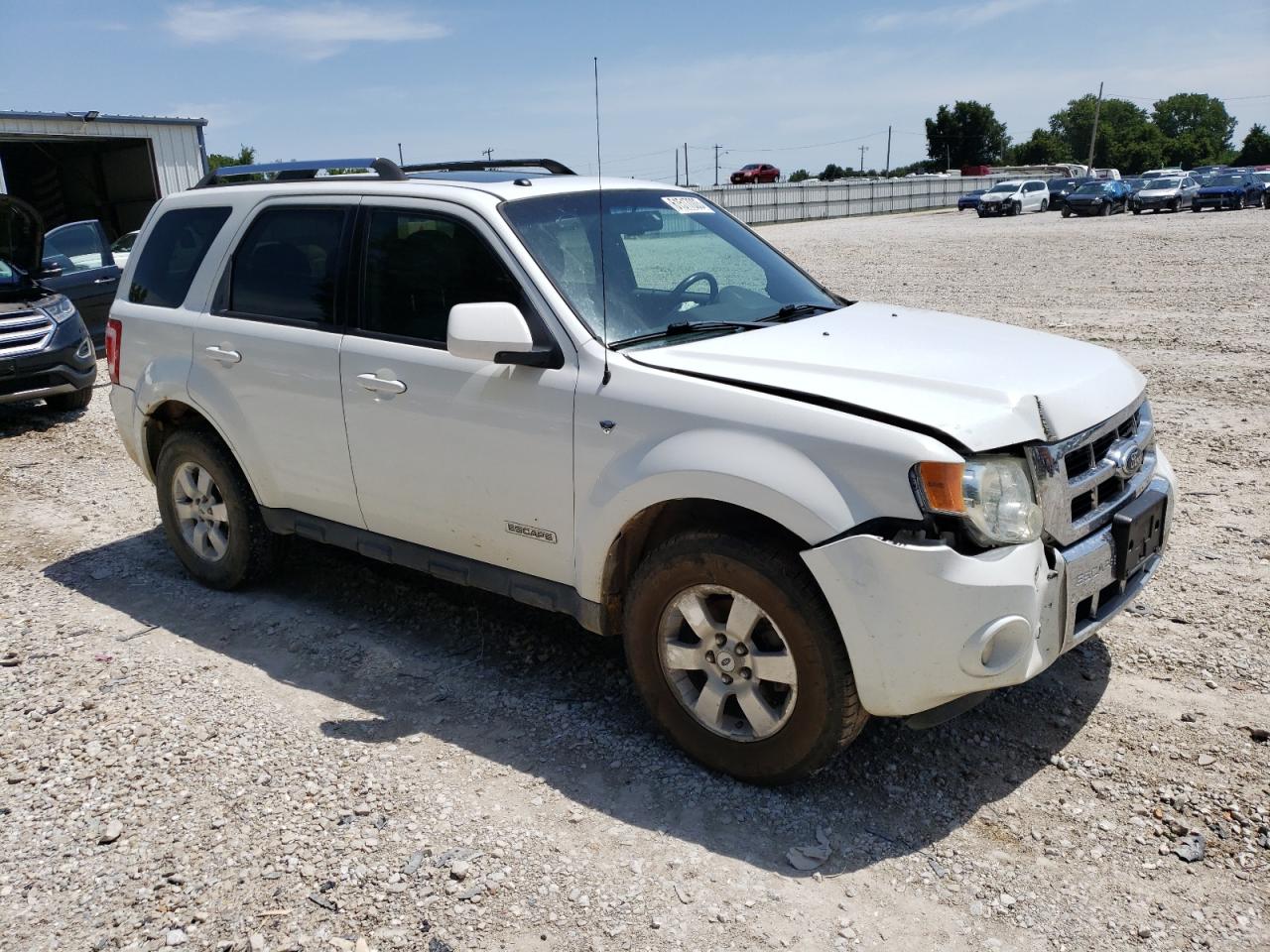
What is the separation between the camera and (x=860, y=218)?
49781mm

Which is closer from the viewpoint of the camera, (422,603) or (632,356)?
(632,356)

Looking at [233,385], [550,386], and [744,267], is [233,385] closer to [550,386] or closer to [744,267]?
[550,386]

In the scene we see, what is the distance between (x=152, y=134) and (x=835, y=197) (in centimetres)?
3459

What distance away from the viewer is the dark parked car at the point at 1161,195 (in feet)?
129

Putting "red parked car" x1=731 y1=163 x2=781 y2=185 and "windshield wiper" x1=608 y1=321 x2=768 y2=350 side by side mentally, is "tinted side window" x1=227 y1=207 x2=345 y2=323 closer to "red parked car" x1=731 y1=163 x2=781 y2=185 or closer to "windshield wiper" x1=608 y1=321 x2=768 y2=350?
"windshield wiper" x1=608 y1=321 x2=768 y2=350

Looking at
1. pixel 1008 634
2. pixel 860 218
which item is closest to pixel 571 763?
pixel 1008 634

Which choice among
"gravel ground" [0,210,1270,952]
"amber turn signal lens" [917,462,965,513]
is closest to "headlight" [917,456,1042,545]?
"amber turn signal lens" [917,462,965,513]

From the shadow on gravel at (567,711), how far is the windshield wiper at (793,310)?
62.9 inches

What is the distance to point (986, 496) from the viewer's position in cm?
299

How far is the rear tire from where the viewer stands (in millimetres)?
10336

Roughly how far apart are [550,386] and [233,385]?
1.98 meters

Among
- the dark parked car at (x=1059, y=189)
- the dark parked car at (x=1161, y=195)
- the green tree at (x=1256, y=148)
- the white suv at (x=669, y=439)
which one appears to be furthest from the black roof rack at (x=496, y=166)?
the green tree at (x=1256, y=148)

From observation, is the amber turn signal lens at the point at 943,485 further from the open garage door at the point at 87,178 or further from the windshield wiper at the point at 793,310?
the open garage door at the point at 87,178

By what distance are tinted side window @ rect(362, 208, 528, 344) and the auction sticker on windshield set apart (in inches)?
40.5
